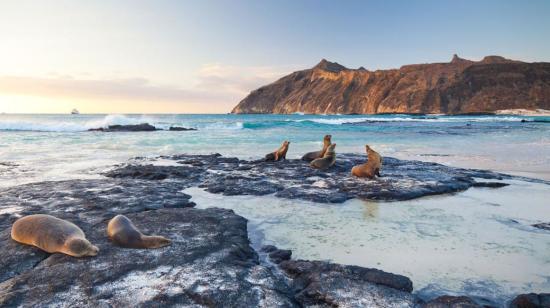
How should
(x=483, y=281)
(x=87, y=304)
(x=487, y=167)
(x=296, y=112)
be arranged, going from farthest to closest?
(x=296, y=112), (x=487, y=167), (x=483, y=281), (x=87, y=304)

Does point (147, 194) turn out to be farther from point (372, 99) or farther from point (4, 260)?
point (372, 99)

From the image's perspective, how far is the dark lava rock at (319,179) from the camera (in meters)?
8.41

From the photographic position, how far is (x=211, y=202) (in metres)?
7.90

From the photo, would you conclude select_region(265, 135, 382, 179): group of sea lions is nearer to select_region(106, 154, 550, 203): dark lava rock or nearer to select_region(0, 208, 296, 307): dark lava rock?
select_region(106, 154, 550, 203): dark lava rock

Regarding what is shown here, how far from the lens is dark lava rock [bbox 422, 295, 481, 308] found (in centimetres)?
341

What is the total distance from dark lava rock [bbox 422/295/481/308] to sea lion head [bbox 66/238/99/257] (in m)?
3.71

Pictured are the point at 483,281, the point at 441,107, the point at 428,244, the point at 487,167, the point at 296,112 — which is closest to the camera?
the point at 483,281

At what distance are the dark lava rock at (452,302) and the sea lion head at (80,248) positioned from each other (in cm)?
371

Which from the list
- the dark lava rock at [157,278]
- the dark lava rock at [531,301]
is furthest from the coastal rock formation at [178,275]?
the dark lava rock at [531,301]

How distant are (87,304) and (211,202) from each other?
452 centimetres

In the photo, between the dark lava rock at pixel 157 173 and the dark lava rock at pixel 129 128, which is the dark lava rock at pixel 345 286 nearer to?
the dark lava rock at pixel 157 173

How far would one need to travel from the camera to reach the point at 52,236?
4.71m

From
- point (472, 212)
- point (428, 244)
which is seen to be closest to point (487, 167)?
point (472, 212)

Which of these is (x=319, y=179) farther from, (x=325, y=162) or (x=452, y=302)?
(x=452, y=302)
